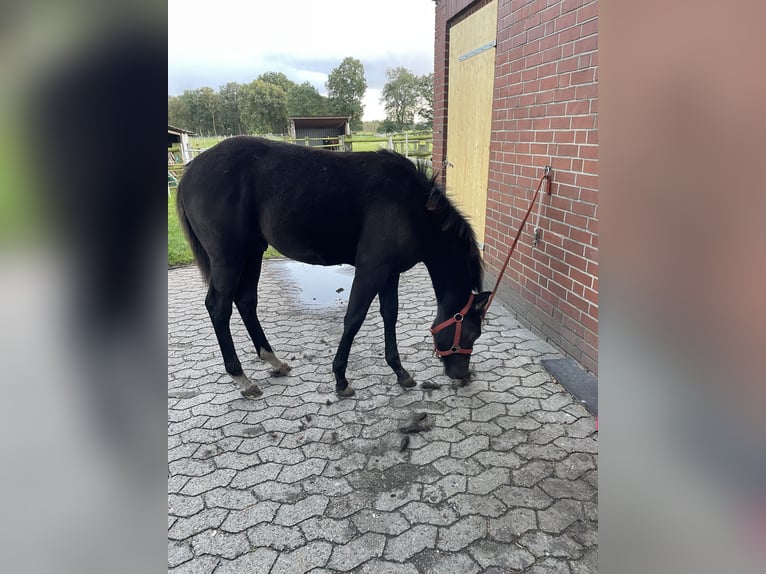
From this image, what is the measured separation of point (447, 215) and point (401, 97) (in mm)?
38187

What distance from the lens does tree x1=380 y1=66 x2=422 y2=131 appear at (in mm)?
37125

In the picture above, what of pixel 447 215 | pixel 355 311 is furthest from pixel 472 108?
pixel 355 311

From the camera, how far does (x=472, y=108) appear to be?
502cm

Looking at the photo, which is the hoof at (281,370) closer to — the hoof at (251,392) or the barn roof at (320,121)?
the hoof at (251,392)

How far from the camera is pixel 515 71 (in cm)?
399

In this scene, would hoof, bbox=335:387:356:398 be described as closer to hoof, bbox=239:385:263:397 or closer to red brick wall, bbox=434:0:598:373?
hoof, bbox=239:385:263:397

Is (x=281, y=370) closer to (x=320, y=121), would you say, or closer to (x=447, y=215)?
(x=447, y=215)

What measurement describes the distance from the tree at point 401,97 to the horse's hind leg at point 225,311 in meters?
36.6

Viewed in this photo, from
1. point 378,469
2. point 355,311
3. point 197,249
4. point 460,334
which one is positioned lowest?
point 378,469

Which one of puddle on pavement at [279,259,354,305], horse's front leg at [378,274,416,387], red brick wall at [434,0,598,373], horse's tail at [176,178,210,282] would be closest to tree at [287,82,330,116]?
puddle on pavement at [279,259,354,305]

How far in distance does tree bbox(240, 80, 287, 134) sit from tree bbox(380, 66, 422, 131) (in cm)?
928

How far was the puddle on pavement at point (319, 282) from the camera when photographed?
5.07 metres

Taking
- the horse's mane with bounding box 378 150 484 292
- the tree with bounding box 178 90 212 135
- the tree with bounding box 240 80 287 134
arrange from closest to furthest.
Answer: the tree with bounding box 178 90 212 135
the horse's mane with bounding box 378 150 484 292
the tree with bounding box 240 80 287 134
